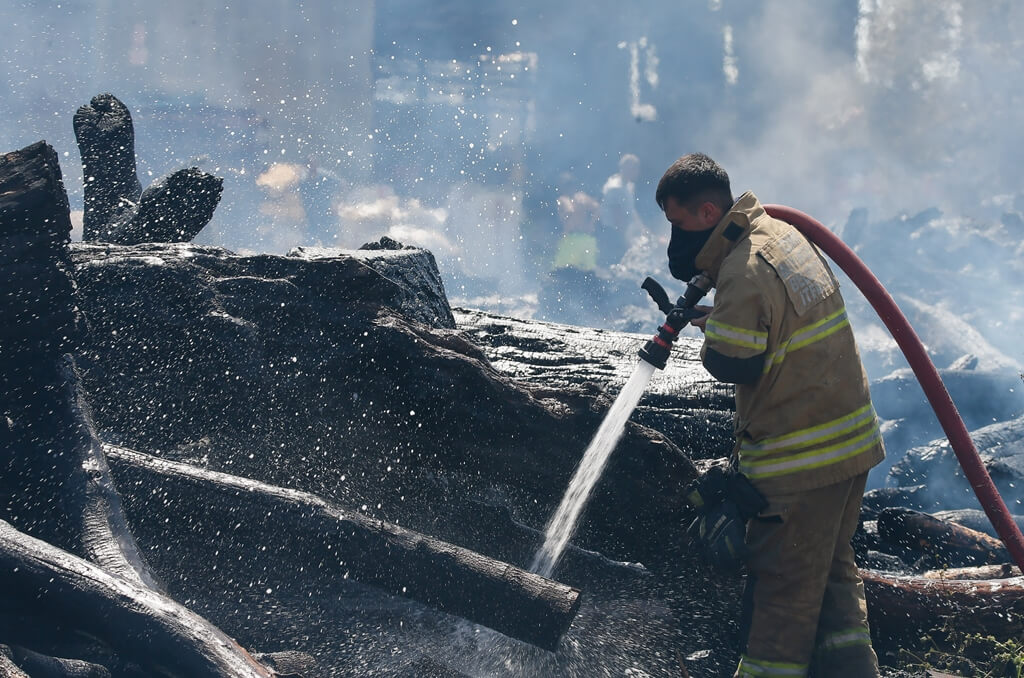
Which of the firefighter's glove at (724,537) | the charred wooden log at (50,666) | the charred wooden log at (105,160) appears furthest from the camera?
the charred wooden log at (105,160)

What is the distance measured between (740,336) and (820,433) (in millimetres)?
585

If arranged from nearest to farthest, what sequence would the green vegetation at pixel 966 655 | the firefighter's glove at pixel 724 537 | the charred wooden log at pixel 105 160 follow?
1. the firefighter's glove at pixel 724 537
2. the green vegetation at pixel 966 655
3. the charred wooden log at pixel 105 160

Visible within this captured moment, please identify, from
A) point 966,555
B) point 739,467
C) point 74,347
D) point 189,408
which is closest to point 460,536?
point 739,467

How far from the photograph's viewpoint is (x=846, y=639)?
8.61 ft

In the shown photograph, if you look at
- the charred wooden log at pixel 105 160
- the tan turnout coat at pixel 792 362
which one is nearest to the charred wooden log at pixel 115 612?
the tan turnout coat at pixel 792 362

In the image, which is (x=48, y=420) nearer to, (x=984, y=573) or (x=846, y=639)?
(x=846, y=639)

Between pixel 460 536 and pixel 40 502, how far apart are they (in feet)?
7.33

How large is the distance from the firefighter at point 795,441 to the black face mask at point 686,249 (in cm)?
14

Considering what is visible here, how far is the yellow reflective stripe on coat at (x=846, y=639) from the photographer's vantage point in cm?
262

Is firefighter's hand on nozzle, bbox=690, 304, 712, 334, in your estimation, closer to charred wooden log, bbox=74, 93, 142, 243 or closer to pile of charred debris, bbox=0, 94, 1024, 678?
pile of charred debris, bbox=0, 94, 1024, 678

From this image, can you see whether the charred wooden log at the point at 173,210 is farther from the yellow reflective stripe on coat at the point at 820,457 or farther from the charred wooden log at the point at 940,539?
the charred wooden log at the point at 940,539

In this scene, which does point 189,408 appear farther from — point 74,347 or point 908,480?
point 908,480

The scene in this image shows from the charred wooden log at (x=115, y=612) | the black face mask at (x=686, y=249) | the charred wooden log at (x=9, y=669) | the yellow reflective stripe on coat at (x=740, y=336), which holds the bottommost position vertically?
the charred wooden log at (x=9, y=669)

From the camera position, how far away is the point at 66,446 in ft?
10.6
